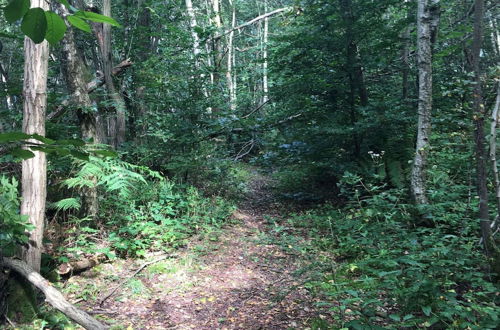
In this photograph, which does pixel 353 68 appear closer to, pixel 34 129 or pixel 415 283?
pixel 415 283

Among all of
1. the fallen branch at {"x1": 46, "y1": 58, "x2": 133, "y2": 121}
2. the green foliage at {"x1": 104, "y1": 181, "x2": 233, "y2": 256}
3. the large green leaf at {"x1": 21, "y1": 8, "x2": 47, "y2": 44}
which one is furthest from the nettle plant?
the fallen branch at {"x1": 46, "y1": 58, "x2": 133, "y2": 121}

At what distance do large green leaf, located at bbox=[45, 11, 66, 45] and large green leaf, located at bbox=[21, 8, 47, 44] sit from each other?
0.01 metres

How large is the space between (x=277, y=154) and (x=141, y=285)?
21.1ft

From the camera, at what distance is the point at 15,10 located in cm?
78

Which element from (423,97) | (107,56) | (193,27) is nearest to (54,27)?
(423,97)

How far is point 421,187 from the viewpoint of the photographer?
5.78 meters

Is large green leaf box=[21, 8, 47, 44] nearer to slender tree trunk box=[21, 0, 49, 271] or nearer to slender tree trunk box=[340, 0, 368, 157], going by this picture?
slender tree trunk box=[21, 0, 49, 271]

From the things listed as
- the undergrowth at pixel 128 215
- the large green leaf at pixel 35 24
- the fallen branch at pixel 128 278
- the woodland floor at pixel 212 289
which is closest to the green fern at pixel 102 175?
the undergrowth at pixel 128 215

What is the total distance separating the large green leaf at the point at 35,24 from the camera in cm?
80

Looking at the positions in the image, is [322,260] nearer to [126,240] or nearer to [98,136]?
[126,240]

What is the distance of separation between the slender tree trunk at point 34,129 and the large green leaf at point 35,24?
3.37m

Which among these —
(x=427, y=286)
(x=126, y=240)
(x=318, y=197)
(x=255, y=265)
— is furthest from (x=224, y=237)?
(x=427, y=286)

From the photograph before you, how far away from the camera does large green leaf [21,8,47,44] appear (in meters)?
0.80

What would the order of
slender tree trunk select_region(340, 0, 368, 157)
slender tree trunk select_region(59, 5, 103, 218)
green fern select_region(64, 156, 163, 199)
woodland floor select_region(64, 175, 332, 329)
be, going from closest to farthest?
1. woodland floor select_region(64, 175, 332, 329)
2. green fern select_region(64, 156, 163, 199)
3. slender tree trunk select_region(59, 5, 103, 218)
4. slender tree trunk select_region(340, 0, 368, 157)
